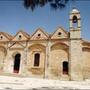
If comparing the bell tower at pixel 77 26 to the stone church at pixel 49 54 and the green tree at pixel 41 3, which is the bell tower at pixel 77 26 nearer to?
the stone church at pixel 49 54

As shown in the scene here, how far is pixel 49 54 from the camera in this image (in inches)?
1024

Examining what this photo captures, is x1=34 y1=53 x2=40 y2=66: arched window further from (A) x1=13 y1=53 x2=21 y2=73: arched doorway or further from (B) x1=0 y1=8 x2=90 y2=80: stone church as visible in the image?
(A) x1=13 y1=53 x2=21 y2=73: arched doorway

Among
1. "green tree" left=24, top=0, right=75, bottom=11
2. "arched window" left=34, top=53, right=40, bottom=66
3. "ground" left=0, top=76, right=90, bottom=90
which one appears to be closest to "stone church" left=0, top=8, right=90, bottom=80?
"arched window" left=34, top=53, right=40, bottom=66

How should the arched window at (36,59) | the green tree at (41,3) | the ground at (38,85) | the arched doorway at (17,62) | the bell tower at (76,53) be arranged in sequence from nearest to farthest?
the green tree at (41,3) < the ground at (38,85) < the bell tower at (76,53) < the arched window at (36,59) < the arched doorway at (17,62)

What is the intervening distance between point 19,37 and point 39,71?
21.3ft

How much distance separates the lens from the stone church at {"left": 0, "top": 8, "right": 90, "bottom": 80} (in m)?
24.6

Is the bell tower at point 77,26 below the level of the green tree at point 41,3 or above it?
above

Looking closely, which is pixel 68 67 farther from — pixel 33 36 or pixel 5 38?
pixel 5 38

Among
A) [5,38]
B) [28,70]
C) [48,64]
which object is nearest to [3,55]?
[5,38]

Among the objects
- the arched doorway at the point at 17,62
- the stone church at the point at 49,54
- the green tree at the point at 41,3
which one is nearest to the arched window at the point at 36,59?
the stone church at the point at 49,54

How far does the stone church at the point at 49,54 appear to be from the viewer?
24562 mm

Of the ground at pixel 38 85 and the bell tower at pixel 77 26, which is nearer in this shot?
the ground at pixel 38 85

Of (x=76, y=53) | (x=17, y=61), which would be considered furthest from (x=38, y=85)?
(x=17, y=61)

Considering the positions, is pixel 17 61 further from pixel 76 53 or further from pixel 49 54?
pixel 76 53
